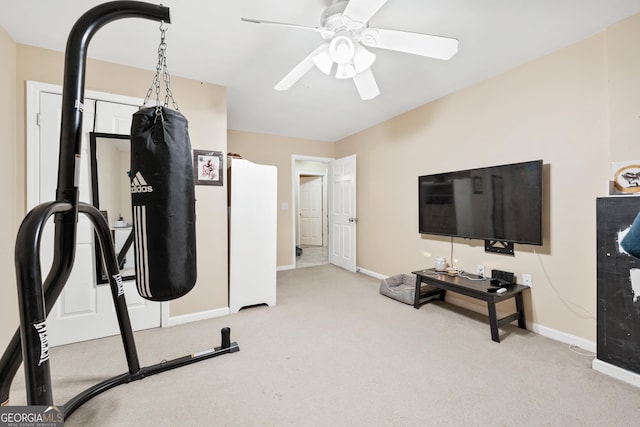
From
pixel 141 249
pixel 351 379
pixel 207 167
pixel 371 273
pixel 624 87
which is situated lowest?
pixel 351 379

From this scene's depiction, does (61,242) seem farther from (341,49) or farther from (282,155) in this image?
(282,155)

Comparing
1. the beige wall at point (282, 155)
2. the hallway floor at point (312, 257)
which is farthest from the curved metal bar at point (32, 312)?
the hallway floor at point (312, 257)

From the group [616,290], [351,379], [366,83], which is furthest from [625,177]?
[351,379]

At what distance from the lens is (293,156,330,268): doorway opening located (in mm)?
7074

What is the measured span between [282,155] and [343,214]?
1612mm

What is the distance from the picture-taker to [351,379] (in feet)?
5.90

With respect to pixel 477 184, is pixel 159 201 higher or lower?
lower

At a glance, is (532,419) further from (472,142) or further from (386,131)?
(386,131)

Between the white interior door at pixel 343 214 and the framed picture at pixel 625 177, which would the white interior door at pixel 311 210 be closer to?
the white interior door at pixel 343 214

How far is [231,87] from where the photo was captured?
2938 mm

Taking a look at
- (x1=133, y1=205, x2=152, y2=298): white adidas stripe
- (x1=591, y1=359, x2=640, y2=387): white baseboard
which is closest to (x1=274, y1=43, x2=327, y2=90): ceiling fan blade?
(x1=133, y1=205, x2=152, y2=298): white adidas stripe

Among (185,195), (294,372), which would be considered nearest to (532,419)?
(294,372)

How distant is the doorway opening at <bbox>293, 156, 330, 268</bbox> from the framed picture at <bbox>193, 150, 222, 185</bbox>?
4.03 m

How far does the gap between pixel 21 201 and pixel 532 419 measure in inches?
155
